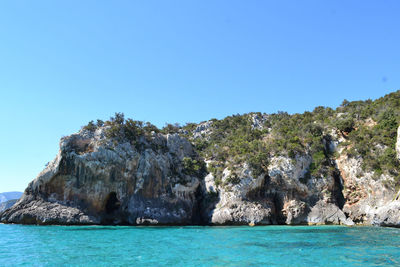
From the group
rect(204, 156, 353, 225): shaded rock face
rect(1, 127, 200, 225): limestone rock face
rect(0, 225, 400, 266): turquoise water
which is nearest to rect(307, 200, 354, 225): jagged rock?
rect(204, 156, 353, 225): shaded rock face

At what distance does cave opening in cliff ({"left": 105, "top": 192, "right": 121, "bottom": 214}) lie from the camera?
3975cm

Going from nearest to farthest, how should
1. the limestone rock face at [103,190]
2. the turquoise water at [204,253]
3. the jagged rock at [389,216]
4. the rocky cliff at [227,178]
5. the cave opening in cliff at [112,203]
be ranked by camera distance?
the turquoise water at [204,253], the jagged rock at [389,216], the rocky cliff at [227,178], the limestone rock face at [103,190], the cave opening in cliff at [112,203]

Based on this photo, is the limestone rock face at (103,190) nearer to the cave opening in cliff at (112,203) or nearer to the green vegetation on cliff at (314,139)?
the cave opening in cliff at (112,203)

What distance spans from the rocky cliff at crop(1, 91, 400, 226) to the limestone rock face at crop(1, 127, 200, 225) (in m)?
0.13

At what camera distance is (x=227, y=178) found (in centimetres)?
4078

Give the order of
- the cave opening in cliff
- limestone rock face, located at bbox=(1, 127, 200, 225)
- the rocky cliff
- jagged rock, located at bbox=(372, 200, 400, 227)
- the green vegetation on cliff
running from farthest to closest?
the cave opening in cliff < the green vegetation on cliff < limestone rock face, located at bbox=(1, 127, 200, 225) < the rocky cliff < jagged rock, located at bbox=(372, 200, 400, 227)

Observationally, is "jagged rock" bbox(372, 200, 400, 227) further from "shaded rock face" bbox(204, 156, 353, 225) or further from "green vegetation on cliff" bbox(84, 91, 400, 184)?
"shaded rock face" bbox(204, 156, 353, 225)

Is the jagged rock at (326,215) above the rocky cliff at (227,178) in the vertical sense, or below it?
below

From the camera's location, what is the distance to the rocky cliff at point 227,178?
36.3 meters

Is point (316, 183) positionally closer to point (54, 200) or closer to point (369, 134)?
Result: point (369, 134)

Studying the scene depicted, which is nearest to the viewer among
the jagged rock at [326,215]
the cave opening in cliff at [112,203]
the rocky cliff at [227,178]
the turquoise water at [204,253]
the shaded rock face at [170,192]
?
the turquoise water at [204,253]

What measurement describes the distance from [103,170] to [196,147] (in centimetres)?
1732

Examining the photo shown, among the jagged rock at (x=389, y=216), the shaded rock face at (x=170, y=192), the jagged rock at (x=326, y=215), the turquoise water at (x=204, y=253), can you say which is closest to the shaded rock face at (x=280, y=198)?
the jagged rock at (x=326, y=215)

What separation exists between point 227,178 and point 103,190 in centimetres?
1684
